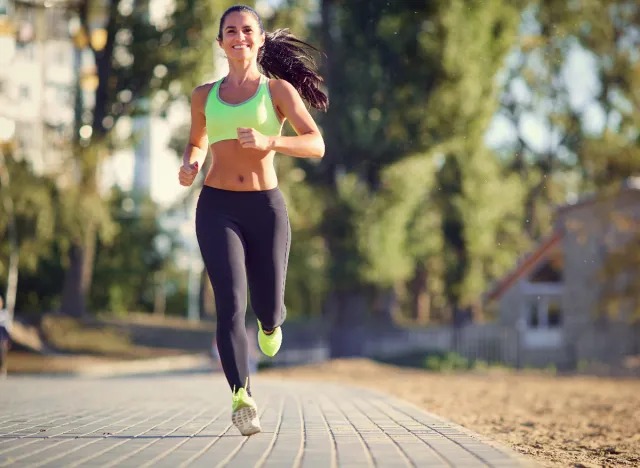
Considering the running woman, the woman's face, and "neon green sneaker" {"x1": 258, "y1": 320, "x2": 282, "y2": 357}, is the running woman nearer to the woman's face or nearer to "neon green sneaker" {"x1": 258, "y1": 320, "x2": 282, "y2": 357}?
the woman's face

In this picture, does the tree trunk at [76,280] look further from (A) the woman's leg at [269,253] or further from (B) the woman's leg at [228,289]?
(B) the woman's leg at [228,289]

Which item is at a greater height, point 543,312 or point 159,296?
point 159,296

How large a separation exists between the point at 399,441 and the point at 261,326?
3.76 ft

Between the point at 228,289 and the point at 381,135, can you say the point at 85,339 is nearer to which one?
the point at 381,135

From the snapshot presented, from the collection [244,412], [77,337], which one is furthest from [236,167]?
[77,337]

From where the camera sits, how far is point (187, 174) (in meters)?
6.14

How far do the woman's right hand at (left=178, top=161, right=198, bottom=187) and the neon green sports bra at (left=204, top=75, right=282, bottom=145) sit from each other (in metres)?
0.21

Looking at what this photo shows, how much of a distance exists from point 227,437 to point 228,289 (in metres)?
0.95

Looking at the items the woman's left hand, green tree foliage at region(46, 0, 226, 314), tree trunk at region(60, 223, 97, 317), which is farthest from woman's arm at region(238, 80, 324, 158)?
tree trunk at region(60, 223, 97, 317)

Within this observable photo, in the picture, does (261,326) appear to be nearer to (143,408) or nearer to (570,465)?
(570,465)

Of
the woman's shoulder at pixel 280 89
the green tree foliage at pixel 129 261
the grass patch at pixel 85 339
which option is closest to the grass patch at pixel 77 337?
the grass patch at pixel 85 339

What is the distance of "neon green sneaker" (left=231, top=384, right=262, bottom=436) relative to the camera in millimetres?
6129

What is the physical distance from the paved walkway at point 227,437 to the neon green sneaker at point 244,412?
0.25 feet

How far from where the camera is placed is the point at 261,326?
6.63 meters
